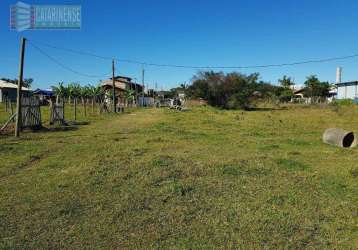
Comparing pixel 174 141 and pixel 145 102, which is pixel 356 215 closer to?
pixel 174 141

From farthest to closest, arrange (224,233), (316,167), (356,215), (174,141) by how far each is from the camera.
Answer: (174,141)
(316,167)
(356,215)
(224,233)

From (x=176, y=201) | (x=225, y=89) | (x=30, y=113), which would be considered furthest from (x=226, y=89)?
(x=176, y=201)

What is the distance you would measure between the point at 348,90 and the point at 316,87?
32.1ft

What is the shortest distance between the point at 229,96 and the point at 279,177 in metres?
53.2

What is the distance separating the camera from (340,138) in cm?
1452

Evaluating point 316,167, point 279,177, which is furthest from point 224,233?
point 316,167

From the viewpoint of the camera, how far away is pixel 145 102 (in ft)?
261

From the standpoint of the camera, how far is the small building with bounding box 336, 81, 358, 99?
78.1 meters

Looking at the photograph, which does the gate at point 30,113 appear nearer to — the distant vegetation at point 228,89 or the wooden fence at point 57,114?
the wooden fence at point 57,114

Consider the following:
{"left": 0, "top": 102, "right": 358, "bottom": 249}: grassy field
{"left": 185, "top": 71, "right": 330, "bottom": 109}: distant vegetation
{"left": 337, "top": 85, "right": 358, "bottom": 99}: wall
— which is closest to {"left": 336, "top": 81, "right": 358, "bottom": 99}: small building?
{"left": 337, "top": 85, "right": 358, "bottom": 99}: wall

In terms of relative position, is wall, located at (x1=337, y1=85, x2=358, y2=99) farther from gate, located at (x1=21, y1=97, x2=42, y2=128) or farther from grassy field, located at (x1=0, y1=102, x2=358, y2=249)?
grassy field, located at (x1=0, y1=102, x2=358, y2=249)

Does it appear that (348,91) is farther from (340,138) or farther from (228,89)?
(340,138)

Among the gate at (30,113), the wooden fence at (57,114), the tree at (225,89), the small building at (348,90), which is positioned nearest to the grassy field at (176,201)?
the gate at (30,113)

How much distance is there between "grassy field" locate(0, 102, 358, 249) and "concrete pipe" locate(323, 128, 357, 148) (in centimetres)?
340
